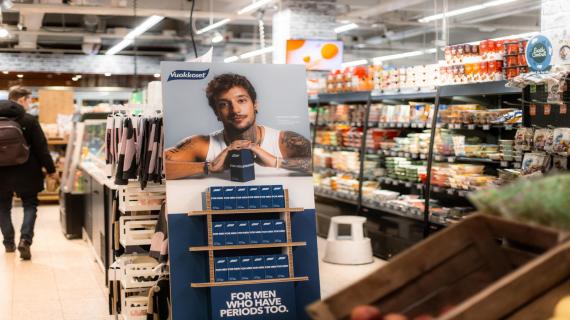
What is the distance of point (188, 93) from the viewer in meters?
4.42

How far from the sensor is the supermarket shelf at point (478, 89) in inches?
245

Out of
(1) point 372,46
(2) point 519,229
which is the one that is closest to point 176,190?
(2) point 519,229

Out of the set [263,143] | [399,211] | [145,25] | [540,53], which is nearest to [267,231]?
[263,143]

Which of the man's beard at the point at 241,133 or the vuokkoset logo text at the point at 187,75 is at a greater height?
the vuokkoset logo text at the point at 187,75

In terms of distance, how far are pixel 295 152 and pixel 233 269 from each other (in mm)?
854

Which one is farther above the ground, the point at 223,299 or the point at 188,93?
the point at 188,93

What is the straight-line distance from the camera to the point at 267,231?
4.38 meters

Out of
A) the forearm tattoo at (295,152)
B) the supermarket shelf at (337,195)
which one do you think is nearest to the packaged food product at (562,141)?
the forearm tattoo at (295,152)

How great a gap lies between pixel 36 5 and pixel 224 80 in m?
10.1

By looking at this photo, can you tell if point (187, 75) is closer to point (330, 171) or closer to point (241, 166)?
point (241, 166)

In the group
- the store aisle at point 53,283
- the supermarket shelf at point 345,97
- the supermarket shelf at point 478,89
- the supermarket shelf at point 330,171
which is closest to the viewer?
the store aisle at point 53,283

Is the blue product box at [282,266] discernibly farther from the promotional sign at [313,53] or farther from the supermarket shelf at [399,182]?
the promotional sign at [313,53]

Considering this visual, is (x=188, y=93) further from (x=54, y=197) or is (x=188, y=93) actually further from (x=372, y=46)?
(x=372, y=46)

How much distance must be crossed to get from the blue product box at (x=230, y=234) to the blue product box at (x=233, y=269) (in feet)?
0.34
